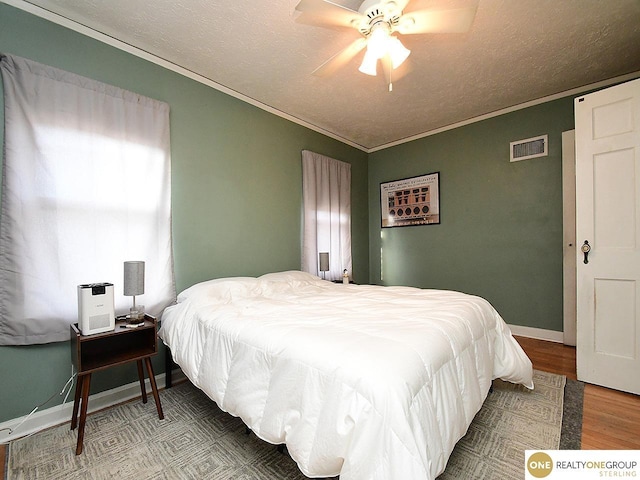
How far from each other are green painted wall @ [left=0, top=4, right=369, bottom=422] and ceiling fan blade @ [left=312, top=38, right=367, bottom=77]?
121cm

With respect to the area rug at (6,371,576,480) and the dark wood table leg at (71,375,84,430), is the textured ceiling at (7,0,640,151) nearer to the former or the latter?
the dark wood table leg at (71,375,84,430)

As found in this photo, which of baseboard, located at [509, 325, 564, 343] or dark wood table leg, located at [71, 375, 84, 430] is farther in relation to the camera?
baseboard, located at [509, 325, 564, 343]

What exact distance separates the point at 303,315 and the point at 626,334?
248 cm

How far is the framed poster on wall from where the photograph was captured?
4000 millimetres

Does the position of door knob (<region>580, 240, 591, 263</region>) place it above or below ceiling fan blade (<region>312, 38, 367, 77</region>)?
below

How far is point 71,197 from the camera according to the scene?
1.88 m

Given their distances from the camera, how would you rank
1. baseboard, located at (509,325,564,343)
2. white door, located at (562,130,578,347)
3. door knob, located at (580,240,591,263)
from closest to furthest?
door knob, located at (580,240,591,263), white door, located at (562,130,578,347), baseboard, located at (509,325,564,343)

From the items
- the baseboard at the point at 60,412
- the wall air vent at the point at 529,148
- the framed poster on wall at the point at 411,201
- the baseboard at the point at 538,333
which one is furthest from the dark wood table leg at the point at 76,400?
the wall air vent at the point at 529,148

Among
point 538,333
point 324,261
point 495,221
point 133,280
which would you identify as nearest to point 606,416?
point 538,333

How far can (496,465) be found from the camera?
4.58 feet

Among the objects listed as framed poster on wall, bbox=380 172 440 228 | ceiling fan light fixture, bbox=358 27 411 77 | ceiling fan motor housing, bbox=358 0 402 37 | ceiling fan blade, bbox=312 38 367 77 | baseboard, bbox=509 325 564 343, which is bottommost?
baseboard, bbox=509 325 564 343

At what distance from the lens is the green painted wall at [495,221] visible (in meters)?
3.14

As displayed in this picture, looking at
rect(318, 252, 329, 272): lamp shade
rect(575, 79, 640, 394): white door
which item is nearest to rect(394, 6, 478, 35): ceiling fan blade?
rect(575, 79, 640, 394): white door

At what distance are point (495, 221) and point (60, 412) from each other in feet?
14.7
